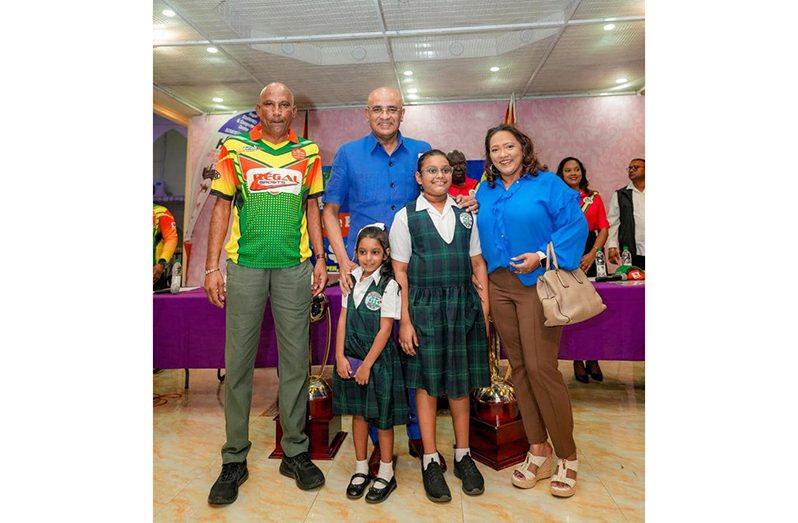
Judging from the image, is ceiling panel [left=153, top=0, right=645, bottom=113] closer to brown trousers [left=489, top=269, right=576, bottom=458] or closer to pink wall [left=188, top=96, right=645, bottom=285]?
pink wall [left=188, top=96, right=645, bottom=285]

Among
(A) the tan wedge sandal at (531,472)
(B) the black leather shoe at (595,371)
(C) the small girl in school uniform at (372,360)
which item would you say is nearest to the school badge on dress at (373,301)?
(C) the small girl in school uniform at (372,360)

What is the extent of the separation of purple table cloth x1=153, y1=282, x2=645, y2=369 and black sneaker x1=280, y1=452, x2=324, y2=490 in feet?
2.43

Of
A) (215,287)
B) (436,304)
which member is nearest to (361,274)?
(436,304)

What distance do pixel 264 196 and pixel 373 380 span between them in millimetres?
909

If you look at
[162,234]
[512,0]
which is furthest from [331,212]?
[512,0]

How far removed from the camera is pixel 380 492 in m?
1.94

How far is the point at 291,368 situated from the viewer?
2115 mm

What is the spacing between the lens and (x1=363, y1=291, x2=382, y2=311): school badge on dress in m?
2.01

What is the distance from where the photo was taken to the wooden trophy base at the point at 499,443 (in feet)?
7.43

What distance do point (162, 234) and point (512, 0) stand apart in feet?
10.5

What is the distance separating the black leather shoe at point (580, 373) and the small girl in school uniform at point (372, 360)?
2.20 metres

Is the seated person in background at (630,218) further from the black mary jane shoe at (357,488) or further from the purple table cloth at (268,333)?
the black mary jane shoe at (357,488)

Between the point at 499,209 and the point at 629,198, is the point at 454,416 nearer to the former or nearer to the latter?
the point at 499,209

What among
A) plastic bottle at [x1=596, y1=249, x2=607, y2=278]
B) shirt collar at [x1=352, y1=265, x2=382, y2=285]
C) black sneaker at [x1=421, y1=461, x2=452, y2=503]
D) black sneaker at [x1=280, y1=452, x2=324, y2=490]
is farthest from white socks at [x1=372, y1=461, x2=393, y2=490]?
plastic bottle at [x1=596, y1=249, x2=607, y2=278]
